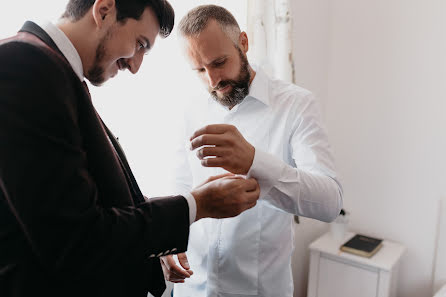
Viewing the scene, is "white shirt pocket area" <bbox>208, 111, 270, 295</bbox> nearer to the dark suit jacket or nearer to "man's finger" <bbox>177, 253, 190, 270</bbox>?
"man's finger" <bbox>177, 253, 190, 270</bbox>

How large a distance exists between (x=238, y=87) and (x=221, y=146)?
1.37 feet

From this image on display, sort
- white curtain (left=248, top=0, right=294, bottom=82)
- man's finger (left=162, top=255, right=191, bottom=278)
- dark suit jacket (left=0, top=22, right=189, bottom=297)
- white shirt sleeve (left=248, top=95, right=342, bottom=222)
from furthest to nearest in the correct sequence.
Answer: white curtain (left=248, top=0, right=294, bottom=82) → man's finger (left=162, top=255, right=191, bottom=278) → white shirt sleeve (left=248, top=95, right=342, bottom=222) → dark suit jacket (left=0, top=22, right=189, bottom=297)

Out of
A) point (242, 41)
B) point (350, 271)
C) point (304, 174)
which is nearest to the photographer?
point (304, 174)

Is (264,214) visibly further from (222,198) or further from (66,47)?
(66,47)

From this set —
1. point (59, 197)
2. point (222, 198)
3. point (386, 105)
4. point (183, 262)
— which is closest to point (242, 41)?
point (222, 198)

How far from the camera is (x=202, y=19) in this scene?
3.87ft

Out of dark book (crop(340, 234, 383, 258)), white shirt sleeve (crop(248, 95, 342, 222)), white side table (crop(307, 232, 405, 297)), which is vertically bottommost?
white side table (crop(307, 232, 405, 297))

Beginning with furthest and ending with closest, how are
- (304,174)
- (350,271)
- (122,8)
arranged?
1. (350,271)
2. (304,174)
3. (122,8)

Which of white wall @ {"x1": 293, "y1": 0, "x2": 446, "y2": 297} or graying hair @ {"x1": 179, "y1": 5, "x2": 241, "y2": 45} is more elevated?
graying hair @ {"x1": 179, "y1": 5, "x2": 241, "y2": 45}

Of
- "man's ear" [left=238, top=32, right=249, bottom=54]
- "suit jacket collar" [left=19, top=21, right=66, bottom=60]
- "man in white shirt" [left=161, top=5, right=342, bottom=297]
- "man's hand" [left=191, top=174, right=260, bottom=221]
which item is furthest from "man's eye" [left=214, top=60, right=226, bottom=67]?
"suit jacket collar" [left=19, top=21, right=66, bottom=60]

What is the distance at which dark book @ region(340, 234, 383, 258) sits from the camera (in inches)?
85.8

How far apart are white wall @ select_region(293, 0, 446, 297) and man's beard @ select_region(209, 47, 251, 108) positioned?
120 cm

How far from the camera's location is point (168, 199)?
0.78m

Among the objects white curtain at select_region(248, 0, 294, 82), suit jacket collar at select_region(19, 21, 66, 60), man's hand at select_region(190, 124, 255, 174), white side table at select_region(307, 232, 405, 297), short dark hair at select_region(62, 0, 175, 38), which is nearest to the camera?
suit jacket collar at select_region(19, 21, 66, 60)
